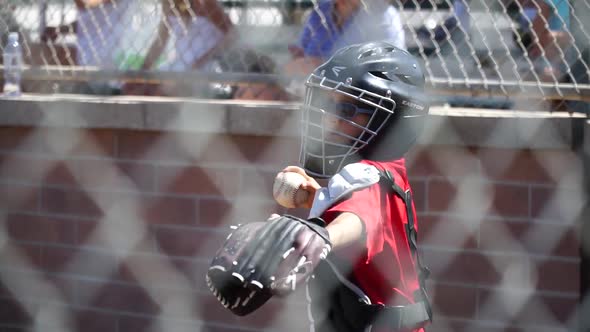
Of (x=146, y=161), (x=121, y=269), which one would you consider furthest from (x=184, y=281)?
(x=146, y=161)

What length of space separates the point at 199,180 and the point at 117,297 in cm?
59

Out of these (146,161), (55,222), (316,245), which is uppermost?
(316,245)

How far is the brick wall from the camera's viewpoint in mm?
3195

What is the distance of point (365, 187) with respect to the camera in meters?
2.04

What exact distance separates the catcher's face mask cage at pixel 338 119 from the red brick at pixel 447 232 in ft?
3.70

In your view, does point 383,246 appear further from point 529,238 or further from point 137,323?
point 137,323

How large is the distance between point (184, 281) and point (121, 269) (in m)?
0.26

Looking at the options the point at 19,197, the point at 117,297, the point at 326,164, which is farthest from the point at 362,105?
the point at 19,197

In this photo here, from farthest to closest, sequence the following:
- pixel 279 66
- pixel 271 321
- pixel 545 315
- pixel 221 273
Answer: pixel 279 66
pixel 271 321
pixel 545 315
pixel 221 273

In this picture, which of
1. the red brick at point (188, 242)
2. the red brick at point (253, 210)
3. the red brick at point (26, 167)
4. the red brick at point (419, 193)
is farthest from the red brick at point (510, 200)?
the red brick at point (26, 167)

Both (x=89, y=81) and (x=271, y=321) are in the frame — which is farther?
(x=89, y=81)

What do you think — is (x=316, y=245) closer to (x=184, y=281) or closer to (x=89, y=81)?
(x=184, y=281)

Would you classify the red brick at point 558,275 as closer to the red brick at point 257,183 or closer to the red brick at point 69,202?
the red brick at point 257,183

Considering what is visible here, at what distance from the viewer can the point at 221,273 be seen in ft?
5.43
